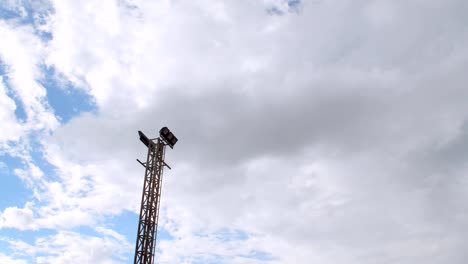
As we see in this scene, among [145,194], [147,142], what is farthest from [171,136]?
[145,194]

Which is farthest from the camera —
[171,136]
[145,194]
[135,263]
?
[171,136]

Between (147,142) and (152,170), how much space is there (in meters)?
3.21

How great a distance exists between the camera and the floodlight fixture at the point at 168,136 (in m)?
48.8

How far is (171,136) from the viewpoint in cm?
4953

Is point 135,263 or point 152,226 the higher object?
point 152,226

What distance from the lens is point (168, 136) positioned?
161 ft

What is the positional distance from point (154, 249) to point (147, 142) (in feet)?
37.1

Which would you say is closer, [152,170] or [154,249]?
[154,249]

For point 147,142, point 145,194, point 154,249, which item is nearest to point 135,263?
point 154,249

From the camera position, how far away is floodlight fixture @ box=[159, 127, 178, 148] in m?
48.8

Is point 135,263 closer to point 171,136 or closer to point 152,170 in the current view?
point 152,170

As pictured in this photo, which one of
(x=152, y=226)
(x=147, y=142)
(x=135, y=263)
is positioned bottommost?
(x=135, y=263)

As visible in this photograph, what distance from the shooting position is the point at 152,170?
154 feet

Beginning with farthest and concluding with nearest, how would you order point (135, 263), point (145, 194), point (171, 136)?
point (171, 136)
point (145, 194)
point (135, 263)
